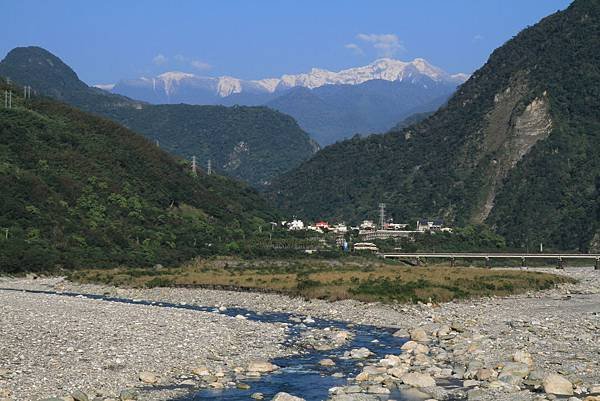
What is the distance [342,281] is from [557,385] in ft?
152

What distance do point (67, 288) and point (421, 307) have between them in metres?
33.8

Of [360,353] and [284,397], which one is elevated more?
[284,397]

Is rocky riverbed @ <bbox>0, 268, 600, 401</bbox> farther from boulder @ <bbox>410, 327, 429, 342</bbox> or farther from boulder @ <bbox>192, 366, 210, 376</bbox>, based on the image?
boulder @ <bbox>192, 366, 210, 376</bbox>

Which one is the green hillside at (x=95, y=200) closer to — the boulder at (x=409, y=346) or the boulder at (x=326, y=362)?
the boulder at (x=409, y=346)

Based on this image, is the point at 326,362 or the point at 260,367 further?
the point at 326,362

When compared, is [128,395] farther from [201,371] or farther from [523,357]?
[523,357]

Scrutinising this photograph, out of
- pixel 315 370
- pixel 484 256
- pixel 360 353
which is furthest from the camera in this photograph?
pixel 484 256

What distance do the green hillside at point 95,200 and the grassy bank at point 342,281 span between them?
901 centimetres

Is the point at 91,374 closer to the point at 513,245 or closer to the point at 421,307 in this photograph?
the point at 421,307

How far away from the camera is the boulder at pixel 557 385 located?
28.7 meters

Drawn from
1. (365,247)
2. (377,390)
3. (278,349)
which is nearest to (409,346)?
(278,349)

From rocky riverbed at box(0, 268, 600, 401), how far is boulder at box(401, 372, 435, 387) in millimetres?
57

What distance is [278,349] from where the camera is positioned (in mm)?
40719

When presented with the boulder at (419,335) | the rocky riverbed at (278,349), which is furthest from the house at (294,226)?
the boulder at (419,335)
